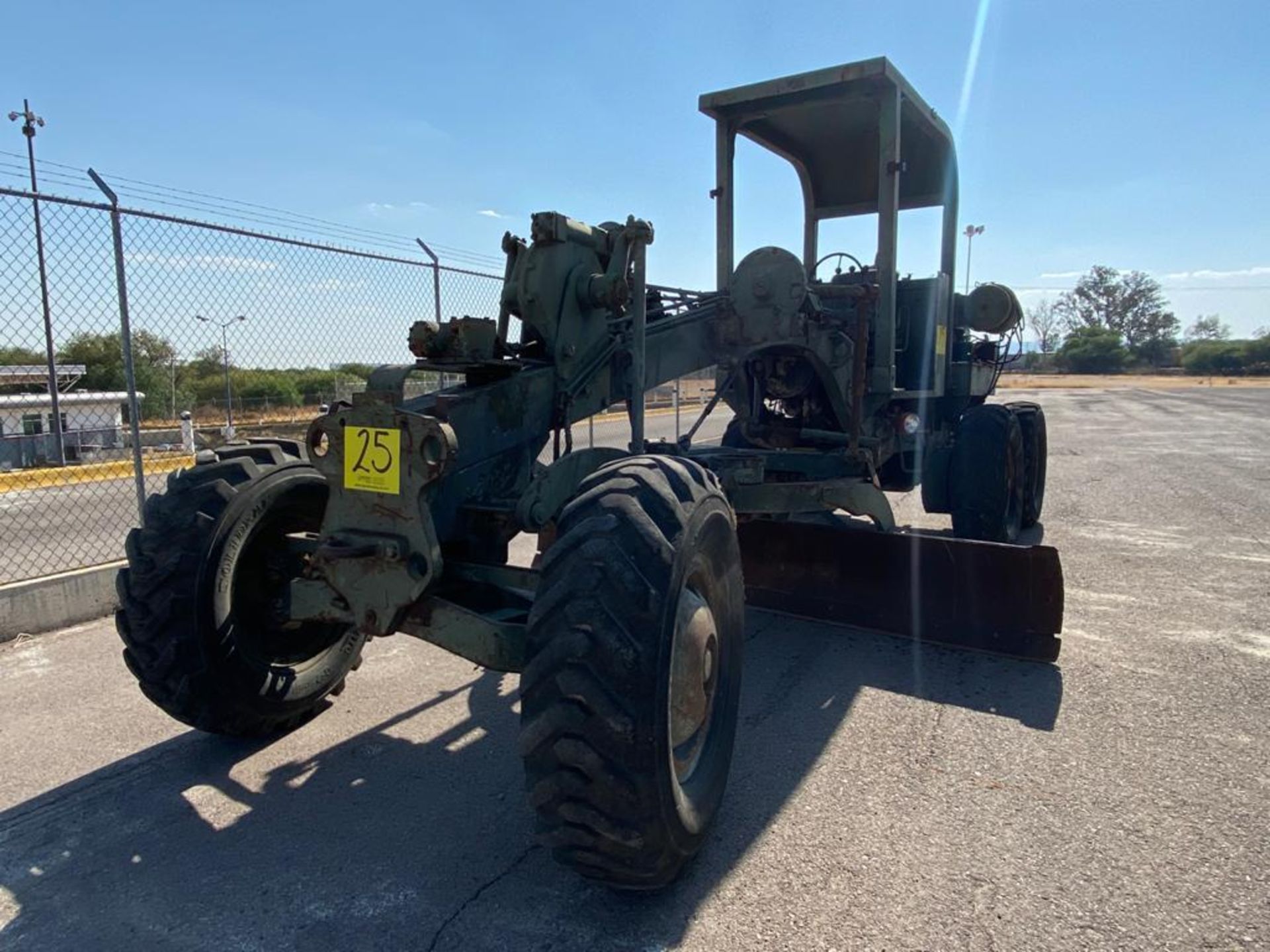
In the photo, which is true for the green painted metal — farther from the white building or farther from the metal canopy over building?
the metal canopy over building

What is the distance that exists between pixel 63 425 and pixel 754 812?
16.5m

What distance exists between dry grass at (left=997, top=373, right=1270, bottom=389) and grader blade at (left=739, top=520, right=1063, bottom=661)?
45.9m

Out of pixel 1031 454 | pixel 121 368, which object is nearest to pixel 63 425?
pixel 121 368

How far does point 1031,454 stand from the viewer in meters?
8.31

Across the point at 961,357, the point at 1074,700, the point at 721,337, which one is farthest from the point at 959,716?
the point at 961,357

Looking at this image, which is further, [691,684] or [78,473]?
[78,473]

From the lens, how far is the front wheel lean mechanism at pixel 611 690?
240 centimetres

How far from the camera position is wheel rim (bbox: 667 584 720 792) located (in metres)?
2.69

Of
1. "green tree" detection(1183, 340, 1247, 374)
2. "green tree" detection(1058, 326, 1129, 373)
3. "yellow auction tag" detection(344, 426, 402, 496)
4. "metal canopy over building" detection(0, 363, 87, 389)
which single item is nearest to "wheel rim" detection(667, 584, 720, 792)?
"yellow auction tag" detection(344, 426, 402, 496)

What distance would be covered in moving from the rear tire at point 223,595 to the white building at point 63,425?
40.7 ft

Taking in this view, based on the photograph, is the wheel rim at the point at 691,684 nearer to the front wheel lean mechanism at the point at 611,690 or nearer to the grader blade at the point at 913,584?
the front wheel lean mechanism at the point at 611,690

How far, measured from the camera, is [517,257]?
155 inches

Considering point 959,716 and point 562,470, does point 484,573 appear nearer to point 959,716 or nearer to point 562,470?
point 562,470

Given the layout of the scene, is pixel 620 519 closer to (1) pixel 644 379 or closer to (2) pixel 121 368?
(1) pixel 644 379
